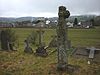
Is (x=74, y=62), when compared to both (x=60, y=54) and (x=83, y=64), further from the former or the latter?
(x=60, y=54)

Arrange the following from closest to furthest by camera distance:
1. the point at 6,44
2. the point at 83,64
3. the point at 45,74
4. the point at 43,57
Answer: the point at 45,74 → the point at 83,64 → the point at 43,57 → the point at 6,44

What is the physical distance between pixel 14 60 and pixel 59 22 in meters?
6.25

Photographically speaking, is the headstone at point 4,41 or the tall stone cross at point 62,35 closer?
the tall stone cross at point 62,35

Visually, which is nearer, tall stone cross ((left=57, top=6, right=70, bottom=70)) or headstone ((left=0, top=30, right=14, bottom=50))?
tall stone cross ((left=57, top=6, right=70, bottom=70))

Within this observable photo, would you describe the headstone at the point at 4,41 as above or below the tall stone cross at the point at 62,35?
below

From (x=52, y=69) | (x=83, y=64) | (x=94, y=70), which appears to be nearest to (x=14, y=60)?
(x=52, y=69)

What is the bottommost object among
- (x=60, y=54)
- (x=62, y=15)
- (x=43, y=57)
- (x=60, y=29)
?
(x=43, y=57)

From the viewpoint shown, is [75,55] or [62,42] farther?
[75,55]

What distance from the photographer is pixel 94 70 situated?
15695mm

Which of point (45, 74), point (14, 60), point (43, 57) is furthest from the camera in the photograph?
point (43, 57)

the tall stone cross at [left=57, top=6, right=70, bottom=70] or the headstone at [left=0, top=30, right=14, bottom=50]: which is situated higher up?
the tall stone cross at [left=57, top=6, right=70, bottom=70]

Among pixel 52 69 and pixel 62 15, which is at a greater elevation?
pixel 62 15

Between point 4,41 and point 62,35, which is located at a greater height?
point 62,35

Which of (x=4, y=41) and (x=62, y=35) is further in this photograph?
(x=4, y=41)
